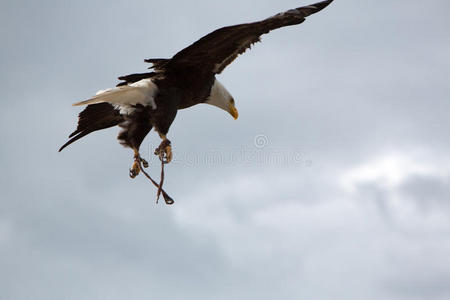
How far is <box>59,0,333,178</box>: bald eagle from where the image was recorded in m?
8.75

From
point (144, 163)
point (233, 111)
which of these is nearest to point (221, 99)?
point (233, 111)

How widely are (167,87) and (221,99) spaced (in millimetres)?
1134

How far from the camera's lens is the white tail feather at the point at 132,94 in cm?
883

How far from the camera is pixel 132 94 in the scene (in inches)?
351

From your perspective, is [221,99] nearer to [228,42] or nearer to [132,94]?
[228,42]

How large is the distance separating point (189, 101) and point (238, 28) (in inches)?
54.4

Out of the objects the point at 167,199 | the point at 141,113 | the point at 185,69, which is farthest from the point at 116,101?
the point at 167,199

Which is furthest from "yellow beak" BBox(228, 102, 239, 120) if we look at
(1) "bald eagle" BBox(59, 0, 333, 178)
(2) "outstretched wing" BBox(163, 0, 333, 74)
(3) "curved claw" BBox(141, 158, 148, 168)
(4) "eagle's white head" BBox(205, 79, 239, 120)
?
(3) "curved claw" BBox(141, 158, 148, 168)

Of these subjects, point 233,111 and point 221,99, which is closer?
point 221,99

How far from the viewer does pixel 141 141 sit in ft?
29.8

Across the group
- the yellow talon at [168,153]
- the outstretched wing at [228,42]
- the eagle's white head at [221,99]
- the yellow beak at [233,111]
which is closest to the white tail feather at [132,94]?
the outstretched wing at [228,42]

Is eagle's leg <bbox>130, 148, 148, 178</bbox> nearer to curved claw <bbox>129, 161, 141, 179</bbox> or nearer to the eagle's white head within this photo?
curved claw <bbox>129, 161, 141, 179</bbox>

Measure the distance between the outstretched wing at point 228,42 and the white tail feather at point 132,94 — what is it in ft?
1.16

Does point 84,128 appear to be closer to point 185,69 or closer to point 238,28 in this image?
point 185,69
